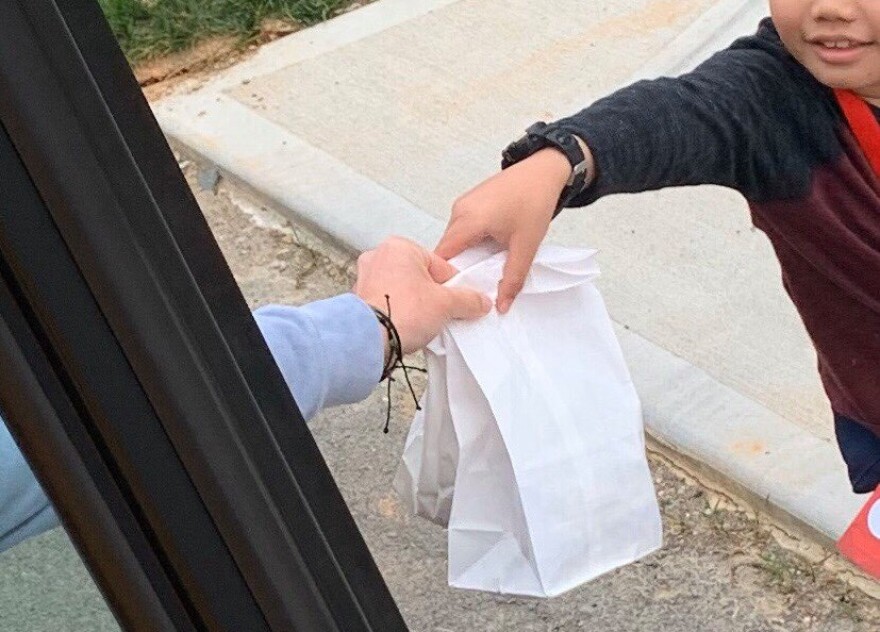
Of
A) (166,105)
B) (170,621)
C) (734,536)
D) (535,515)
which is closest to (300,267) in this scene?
(166,105)

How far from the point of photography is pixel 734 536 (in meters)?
2.71

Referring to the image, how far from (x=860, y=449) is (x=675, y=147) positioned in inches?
23.2

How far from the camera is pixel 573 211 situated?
351 centimetres

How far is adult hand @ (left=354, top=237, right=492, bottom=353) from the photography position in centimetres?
154

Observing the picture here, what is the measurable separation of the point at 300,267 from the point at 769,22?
1943 millimetres

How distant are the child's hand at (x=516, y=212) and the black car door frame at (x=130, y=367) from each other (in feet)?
2.18

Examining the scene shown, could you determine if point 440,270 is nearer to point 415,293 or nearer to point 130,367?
point 415,293

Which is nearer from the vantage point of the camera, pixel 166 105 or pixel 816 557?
pixel 816 557

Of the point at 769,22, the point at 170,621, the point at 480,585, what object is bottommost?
the point at 480,585

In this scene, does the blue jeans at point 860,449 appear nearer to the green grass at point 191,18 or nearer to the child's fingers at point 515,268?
the child's fingers at point 515,268

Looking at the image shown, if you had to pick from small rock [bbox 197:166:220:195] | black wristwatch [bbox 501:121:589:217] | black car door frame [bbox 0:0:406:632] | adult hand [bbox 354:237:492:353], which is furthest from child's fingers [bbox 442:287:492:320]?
small rock [bbox 197:166:220:195]

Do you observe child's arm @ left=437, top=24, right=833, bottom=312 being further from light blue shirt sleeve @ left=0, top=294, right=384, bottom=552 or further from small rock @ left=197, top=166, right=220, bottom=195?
small rock @ left=197, top=166, right=220, bottom=195

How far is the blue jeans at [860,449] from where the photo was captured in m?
1.97

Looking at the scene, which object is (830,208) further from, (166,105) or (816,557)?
(166,105)
